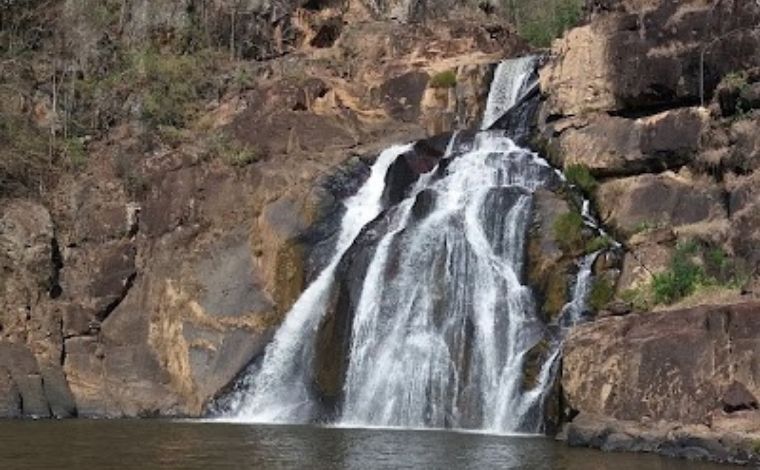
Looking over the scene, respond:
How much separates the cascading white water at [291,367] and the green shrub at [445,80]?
1102 centimetres

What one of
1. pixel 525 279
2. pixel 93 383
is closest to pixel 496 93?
pixel 525 279

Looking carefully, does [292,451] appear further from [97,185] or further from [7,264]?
[97,185]

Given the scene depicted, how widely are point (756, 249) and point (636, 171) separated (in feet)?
21.8

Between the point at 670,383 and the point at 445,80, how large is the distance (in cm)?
2465

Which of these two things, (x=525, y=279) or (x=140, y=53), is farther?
(x=140, y=53)

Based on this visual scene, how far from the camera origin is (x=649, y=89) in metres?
35.2

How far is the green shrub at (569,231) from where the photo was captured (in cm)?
3170

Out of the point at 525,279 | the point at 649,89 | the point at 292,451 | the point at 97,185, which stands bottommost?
the point at 292,451

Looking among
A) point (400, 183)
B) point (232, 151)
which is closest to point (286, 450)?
point (400, 183)

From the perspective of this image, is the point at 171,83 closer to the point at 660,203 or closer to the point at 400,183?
the point at 400,183

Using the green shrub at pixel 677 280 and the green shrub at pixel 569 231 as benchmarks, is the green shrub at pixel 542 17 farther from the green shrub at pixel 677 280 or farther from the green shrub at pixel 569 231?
the green shrub at pixel 677 280

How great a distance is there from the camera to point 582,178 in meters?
35.1

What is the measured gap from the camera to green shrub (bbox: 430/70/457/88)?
150 ft

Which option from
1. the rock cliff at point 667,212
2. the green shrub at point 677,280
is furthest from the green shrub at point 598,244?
the green shrub at point 677,280
